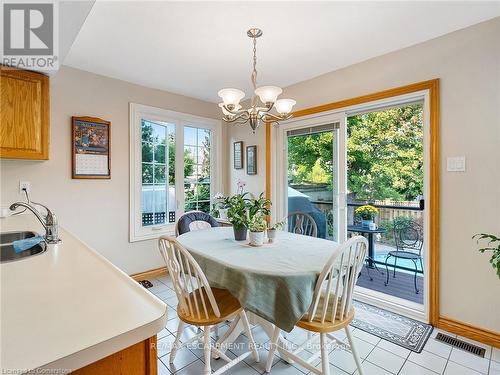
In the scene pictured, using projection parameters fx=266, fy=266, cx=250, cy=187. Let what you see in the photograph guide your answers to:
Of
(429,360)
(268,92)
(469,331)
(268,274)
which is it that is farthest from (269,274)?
(469,331)

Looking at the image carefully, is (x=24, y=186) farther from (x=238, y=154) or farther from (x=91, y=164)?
(x=238, y=154)

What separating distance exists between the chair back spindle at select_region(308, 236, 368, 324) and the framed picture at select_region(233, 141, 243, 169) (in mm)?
2625

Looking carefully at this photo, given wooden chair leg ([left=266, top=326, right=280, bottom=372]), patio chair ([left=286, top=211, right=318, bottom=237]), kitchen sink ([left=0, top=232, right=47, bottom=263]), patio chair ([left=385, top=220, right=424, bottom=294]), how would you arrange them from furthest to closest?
1. patio chair ([left=385, top=220, right=424, bottom=294])
2. patio chair ([left=286, top=211, right=318, bottom=237])
3. wooden chair leg ([left=266, top=326, right=280, bottom=372])
4. kitchen sink ([left=0, top=232, right=47, bottom=263])

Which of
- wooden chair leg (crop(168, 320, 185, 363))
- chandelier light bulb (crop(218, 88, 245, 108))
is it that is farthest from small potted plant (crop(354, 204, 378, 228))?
wooden chair leg (crop(168, 320, 185, 363))

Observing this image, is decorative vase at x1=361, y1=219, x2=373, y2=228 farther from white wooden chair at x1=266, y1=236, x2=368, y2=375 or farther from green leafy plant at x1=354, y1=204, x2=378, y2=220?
white wooden chair at x1=266, y1=236, x2=368, y2=375

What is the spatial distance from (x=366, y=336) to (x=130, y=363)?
2060mm

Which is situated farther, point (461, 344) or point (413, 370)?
point (461, 344)

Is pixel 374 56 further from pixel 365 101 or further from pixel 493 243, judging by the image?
pixel 493 243

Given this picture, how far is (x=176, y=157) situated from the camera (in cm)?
368

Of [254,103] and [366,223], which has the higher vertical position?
[254,103]

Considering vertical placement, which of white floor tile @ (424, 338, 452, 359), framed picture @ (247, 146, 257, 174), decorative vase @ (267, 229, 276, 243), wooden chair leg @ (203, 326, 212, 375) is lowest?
white floor tile @ (424, 338, 452, 359)

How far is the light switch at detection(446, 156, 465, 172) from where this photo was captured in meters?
2.12

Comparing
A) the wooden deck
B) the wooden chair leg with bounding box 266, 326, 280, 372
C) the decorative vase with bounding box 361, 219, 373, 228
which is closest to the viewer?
the wooden chair leg with bounding box 266, 326, 280, 372

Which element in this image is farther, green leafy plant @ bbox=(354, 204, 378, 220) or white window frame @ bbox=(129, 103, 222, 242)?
green leafy plant @ bbox=(354, 204, 378, 220)
